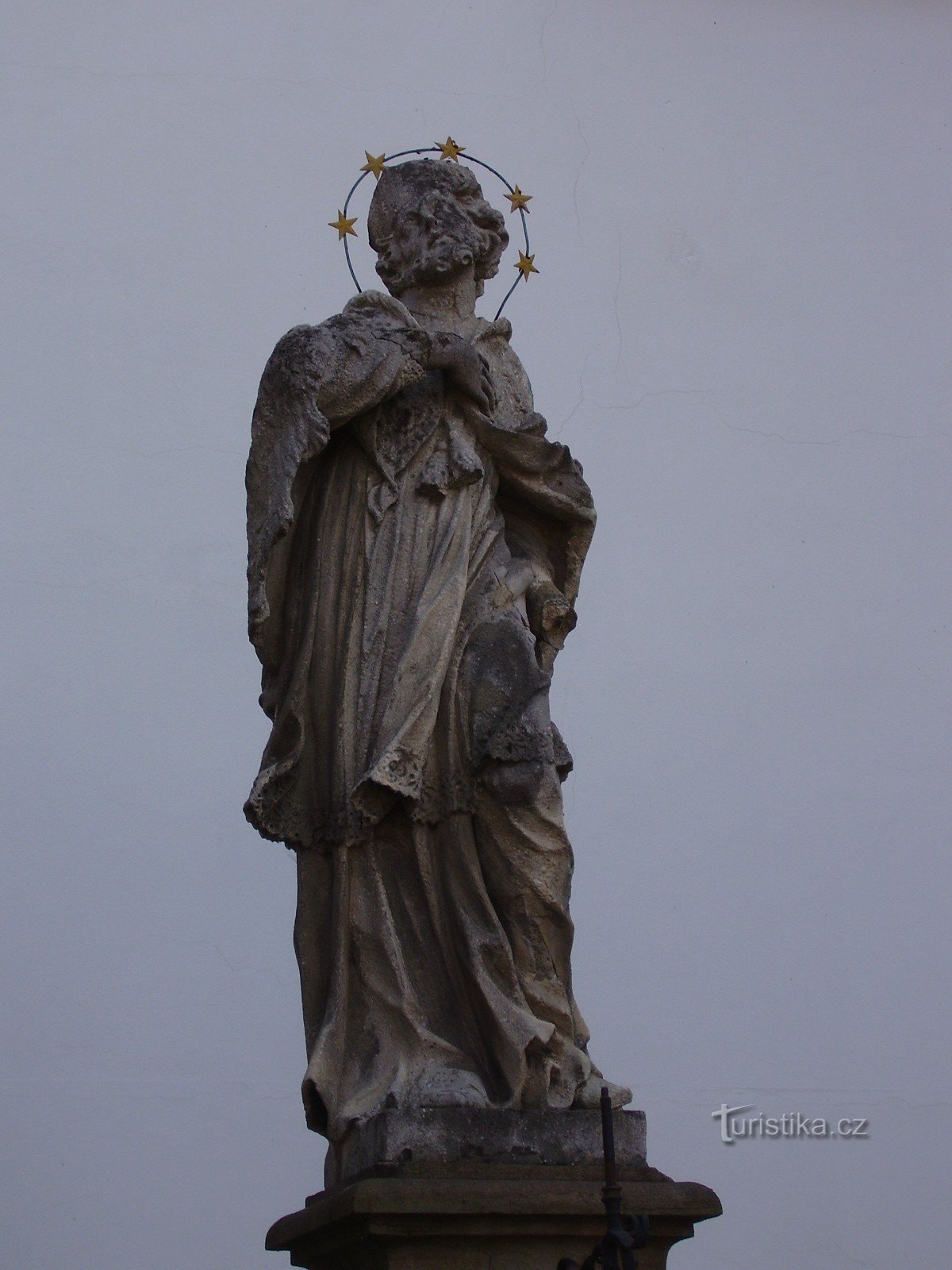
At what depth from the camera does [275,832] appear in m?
4.41

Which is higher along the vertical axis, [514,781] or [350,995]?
[514,781]

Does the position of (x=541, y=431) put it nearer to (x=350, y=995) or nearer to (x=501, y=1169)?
(x=350, y=995)

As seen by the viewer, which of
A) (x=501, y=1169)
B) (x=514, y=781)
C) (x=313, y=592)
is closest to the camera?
(x=501, y=1169)

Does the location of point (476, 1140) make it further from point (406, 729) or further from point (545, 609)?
point (545, 609)

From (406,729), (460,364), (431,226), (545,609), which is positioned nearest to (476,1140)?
(406,729)

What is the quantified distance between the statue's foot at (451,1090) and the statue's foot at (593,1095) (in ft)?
0.69

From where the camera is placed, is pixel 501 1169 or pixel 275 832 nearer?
Result: pixel 501 1169

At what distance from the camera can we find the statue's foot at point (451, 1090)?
4004mm

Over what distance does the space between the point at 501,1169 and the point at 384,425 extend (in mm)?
1724

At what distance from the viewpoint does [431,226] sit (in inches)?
190

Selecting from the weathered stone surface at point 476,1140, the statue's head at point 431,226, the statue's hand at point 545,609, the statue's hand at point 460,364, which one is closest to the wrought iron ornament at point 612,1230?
the weathered stone surface at point 476,1140

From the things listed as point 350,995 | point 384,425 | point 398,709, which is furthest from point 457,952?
point 384,425

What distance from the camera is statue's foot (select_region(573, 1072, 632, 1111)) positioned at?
4160 millimetres

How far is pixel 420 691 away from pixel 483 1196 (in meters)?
1.09
